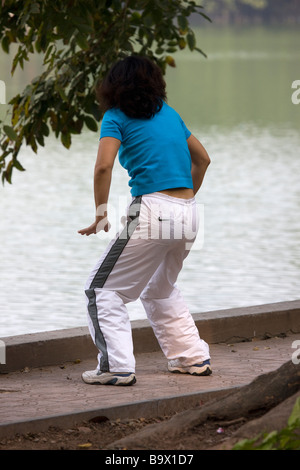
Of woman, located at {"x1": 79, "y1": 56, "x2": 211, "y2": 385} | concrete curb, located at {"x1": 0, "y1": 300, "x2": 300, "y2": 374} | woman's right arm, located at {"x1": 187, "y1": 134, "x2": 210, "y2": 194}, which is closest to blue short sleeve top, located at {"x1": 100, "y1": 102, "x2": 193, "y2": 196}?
woman, located at {"x1": 79, "y1": 56, "x2": 211, "y2": 385}

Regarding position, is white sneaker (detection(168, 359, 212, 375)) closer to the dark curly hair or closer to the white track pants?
the white track pants

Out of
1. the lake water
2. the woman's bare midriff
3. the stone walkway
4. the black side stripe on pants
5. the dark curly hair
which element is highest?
the dark curly hair

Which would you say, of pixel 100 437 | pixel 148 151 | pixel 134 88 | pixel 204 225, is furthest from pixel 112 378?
pixel 204 225

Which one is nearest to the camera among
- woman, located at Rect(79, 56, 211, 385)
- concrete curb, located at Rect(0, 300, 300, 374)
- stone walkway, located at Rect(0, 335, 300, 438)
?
stone walkway, located at Rect(0, 335, 300, 438)

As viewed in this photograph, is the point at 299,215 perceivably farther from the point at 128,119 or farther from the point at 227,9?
the point at 227,9

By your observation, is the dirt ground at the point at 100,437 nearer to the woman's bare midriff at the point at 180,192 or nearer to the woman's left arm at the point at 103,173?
the woman's left arm at the point at 103,173

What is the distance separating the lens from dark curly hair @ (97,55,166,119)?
6.05m

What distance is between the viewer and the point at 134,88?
6051 millimetres

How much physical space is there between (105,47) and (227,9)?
408 ft

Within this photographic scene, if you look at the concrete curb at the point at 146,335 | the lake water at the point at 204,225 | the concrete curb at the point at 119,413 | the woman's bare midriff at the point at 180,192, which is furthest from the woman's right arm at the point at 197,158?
the lake water at the point at 204,225

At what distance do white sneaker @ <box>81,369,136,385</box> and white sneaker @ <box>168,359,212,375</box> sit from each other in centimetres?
41

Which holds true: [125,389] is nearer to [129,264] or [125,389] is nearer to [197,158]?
[129,264]

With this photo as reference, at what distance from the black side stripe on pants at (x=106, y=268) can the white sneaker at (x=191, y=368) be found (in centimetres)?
52

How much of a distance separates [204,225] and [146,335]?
24.5 ft
